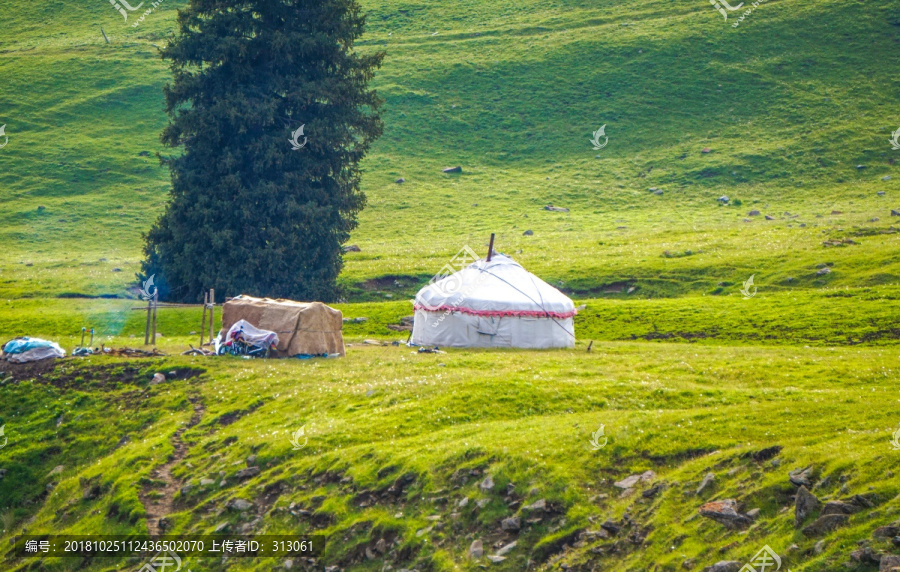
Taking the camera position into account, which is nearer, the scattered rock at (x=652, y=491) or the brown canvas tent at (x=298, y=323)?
the scattered rock at (x=652, y=491)

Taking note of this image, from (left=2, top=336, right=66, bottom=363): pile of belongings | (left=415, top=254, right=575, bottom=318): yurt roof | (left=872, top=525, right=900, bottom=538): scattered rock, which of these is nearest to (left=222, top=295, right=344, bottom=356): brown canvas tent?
(left=415, top=254, right=575, bottom=318): yurt roof

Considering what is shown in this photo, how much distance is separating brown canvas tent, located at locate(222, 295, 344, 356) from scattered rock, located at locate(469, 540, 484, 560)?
13954 mm

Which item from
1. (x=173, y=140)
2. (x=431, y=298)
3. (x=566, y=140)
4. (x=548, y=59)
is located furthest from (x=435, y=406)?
(x=548, y=59)

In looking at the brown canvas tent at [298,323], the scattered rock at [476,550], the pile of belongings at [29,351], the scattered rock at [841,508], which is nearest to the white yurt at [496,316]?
the brown canvas tent at [298,323]

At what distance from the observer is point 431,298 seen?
32594mm

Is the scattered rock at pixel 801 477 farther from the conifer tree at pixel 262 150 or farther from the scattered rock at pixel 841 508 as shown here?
the conifer tree at pixel 262 150

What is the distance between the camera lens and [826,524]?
1376 centimetres

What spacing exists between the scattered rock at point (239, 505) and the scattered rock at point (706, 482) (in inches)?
376

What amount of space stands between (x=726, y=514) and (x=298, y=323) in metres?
17.3

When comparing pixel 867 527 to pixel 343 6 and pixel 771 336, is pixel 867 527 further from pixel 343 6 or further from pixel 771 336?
pixel 343 6

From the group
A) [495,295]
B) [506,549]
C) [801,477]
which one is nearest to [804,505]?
[801,477]

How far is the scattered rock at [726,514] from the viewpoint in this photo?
1491 centimetres

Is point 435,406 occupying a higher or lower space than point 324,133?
lower

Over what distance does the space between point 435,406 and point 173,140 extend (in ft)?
90.9
